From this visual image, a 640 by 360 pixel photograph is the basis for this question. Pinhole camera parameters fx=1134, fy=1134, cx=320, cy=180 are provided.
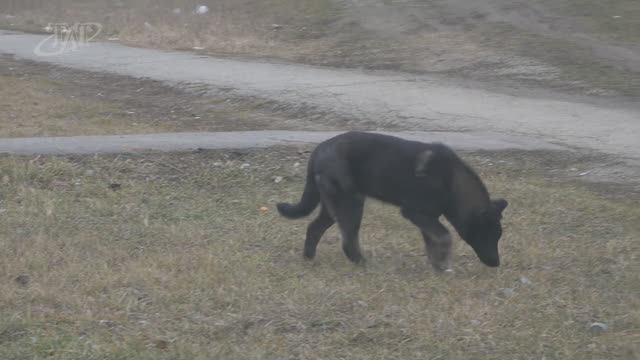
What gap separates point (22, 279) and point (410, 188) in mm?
2355

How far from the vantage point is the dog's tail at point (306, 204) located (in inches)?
282

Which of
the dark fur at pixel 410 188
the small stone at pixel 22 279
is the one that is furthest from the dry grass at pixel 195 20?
the small stone at pixel 22 279

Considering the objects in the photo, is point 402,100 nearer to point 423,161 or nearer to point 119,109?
point 119,109

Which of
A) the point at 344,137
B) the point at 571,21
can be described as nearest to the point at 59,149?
the point at 344,137

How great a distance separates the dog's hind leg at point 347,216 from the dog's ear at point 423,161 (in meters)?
0.44

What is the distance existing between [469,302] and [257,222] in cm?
229

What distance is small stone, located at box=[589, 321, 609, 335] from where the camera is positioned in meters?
5.84

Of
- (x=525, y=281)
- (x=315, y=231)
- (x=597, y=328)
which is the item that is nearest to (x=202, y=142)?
(x=315, y=231)

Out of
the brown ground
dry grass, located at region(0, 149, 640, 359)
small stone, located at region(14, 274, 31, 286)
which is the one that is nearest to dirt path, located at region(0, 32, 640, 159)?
the brown ground

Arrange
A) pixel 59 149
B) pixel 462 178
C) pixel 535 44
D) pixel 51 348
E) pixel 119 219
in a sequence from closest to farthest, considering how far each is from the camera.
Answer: pixel 51 348
pixel 462 178
pixel 119 219
pixel 59 149
pixel 535 44

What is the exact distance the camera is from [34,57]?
18.0 m

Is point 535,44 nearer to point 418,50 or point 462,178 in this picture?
point 418,50

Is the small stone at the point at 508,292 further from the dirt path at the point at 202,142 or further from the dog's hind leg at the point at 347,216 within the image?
the dirt path at the point at 202,142

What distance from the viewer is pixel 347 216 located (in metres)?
7.03
